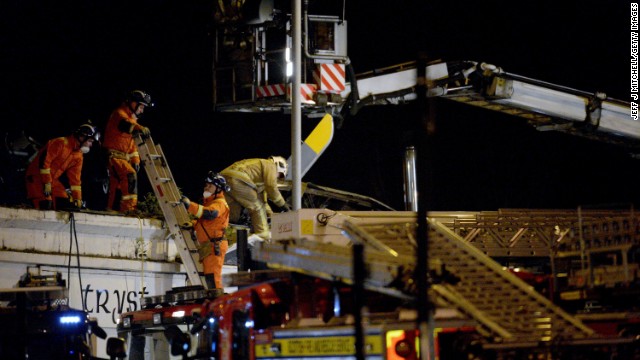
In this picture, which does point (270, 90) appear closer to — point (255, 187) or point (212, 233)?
point (255, 187)

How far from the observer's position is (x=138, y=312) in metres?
13.4

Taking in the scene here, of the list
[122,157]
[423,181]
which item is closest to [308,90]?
[122,157]

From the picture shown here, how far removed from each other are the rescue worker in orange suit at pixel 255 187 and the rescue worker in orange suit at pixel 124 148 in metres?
1.90

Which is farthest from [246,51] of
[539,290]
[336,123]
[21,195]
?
[539,290]

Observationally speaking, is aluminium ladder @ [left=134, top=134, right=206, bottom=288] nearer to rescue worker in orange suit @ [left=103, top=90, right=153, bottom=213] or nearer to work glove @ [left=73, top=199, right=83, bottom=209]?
rescue worker in orange suit @ [left=103, top=90, right=153, bottom=213]

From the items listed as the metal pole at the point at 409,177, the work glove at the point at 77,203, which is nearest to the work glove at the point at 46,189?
the work glove at the point at 77,203

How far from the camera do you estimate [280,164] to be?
19.5 meters

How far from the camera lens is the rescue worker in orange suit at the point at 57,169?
16000mm

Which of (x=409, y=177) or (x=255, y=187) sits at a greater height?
(x=255, y=187)

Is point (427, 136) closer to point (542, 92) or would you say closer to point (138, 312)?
point (138, 312)

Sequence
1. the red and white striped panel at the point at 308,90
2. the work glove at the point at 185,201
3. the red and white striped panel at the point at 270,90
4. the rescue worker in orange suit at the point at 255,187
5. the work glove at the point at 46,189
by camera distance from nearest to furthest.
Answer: the work glove at the point at 46,189 → the work glove at the point at 185,201 → the red and white striped panel at the point at 308,90 → the red and white striped panel at the point at 270,90 → the rescue worker in orange suit at the point at 255,187

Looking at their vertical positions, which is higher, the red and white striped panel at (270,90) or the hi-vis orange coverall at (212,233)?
the red and white striped panel at (270,90)

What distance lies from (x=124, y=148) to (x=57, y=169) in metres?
1.34

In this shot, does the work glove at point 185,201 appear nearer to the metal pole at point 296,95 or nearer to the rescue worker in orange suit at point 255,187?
the metal pole at point 296,95
